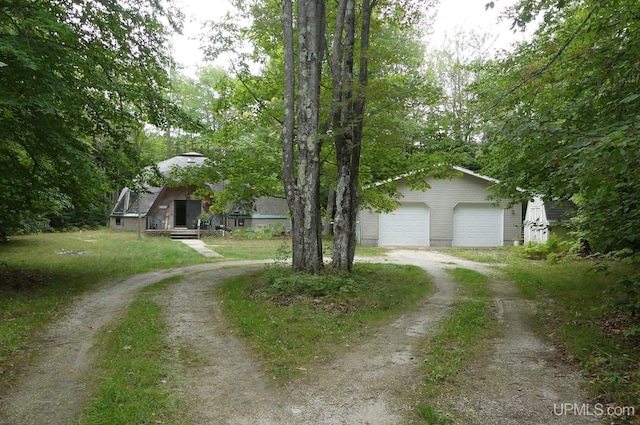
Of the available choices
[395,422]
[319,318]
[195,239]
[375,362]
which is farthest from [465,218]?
[395,422]

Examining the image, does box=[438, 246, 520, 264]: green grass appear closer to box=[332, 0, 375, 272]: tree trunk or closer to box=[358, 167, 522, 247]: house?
box=[358, 167, 522, 247]: house

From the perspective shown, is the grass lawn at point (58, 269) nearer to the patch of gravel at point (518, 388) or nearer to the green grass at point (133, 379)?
the green grass at point (133, 379)

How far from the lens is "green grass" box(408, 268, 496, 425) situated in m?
3.97

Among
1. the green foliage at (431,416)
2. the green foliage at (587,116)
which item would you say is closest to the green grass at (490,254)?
the green foliage at (587,116)

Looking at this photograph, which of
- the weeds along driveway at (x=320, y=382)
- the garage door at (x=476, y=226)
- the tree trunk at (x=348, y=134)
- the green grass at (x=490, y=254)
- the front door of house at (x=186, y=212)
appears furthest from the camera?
the front door of house at (x=186, y=212)

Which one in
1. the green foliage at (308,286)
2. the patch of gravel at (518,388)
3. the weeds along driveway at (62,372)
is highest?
the green foliage at (308,286)

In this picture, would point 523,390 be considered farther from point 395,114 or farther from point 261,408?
point 395,114

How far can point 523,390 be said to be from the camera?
14.5ft

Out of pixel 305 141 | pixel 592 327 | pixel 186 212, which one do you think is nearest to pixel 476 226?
pixel 305 141

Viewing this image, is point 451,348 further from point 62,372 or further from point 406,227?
point 406,227

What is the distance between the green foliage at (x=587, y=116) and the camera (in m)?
4.19

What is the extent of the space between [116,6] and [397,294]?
8481 mm

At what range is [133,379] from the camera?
14.8 ft

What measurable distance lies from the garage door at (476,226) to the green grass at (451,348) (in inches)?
528
